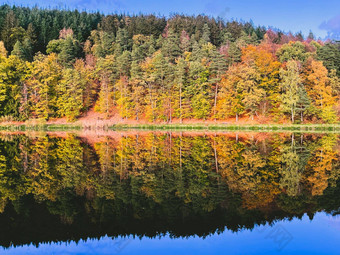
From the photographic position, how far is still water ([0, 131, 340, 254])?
7406 mm

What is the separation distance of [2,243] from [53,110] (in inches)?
2305

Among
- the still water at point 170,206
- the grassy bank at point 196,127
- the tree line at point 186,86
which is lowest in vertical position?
the still water at point 170,206

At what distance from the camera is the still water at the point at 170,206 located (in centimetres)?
741

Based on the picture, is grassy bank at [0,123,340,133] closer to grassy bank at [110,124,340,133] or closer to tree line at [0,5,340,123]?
grassy bank at [110,124,340,133]

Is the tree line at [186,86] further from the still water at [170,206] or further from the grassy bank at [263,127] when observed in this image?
the still water at [170,206]

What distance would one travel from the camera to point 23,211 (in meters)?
9.41

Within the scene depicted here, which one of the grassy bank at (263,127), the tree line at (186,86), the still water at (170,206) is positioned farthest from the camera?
the tree line at (186,86)

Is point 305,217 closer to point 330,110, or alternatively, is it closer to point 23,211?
point 23,211

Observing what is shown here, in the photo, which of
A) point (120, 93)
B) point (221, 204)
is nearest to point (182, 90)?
point (120, 93)

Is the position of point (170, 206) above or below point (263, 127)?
below

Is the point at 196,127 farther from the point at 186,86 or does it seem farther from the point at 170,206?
the point at 170,206

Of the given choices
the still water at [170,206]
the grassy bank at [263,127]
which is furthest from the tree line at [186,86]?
the still water at [170,206]

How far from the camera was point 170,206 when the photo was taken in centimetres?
981

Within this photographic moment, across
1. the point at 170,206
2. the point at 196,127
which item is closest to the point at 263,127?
the point at 196,127
